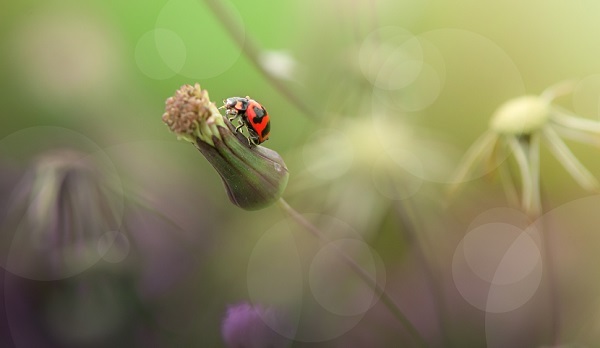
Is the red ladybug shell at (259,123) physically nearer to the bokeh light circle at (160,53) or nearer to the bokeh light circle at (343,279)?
the bokeh light circle at (343,279)

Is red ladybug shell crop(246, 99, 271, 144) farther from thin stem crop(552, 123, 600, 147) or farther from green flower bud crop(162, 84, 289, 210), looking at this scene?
thin stem crop(552, 123, 600, 147)

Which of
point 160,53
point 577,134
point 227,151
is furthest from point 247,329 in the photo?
point 160,53

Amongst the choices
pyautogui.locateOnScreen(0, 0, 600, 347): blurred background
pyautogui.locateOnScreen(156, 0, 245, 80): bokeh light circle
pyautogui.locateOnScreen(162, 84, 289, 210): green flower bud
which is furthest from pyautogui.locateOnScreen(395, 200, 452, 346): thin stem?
pyautogui.locateOnScreen(156, 0, 245, 80): bokeh light circle

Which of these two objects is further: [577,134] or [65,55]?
[65,55]

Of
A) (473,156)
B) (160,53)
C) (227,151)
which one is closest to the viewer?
(227,151)

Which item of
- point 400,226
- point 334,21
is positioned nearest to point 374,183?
point 400,226

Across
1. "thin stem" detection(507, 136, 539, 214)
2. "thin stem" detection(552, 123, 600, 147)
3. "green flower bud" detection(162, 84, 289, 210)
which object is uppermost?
"thin stem" detection(552, 123, 600, 147)

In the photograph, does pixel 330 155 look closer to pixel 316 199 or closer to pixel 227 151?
pixel 316 199

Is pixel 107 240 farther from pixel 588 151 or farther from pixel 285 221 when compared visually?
pixel 588 151
